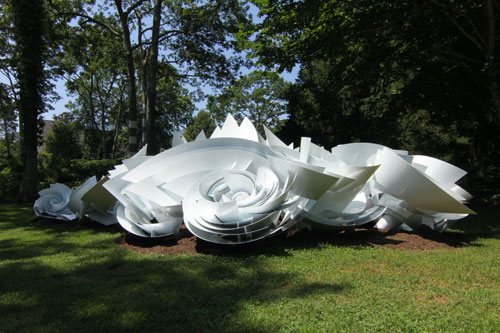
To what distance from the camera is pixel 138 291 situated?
3.63 metres

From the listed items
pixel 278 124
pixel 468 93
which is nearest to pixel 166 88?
pixel 278 124

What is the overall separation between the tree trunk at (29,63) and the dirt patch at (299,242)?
9547 millimetres

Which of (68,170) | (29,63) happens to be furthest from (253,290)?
(68,170)

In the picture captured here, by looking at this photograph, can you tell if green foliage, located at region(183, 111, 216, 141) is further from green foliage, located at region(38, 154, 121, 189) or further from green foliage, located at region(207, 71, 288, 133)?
green foliage, located at region(38, 154, 121, 189)

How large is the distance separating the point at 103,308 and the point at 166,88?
25.7 m

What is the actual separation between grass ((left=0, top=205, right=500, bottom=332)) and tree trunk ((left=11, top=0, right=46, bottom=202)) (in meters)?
8.95

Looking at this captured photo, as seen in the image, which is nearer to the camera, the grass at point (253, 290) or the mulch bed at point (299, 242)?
the grass at point (253, 290)

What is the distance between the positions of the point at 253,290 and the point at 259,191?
2.23 m

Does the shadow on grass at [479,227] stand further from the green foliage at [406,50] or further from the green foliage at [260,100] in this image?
the green foliage at [260,100]

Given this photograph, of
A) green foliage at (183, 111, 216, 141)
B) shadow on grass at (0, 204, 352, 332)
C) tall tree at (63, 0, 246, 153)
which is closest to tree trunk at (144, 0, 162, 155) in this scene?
tall tree at (63, 0, 246, 153)

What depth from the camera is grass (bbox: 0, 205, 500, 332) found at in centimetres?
292

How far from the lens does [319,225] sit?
20.0ft

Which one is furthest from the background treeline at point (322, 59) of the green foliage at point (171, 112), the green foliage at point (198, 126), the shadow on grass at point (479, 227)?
the green foliage at point (198, 126)

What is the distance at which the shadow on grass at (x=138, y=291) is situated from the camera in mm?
2916
